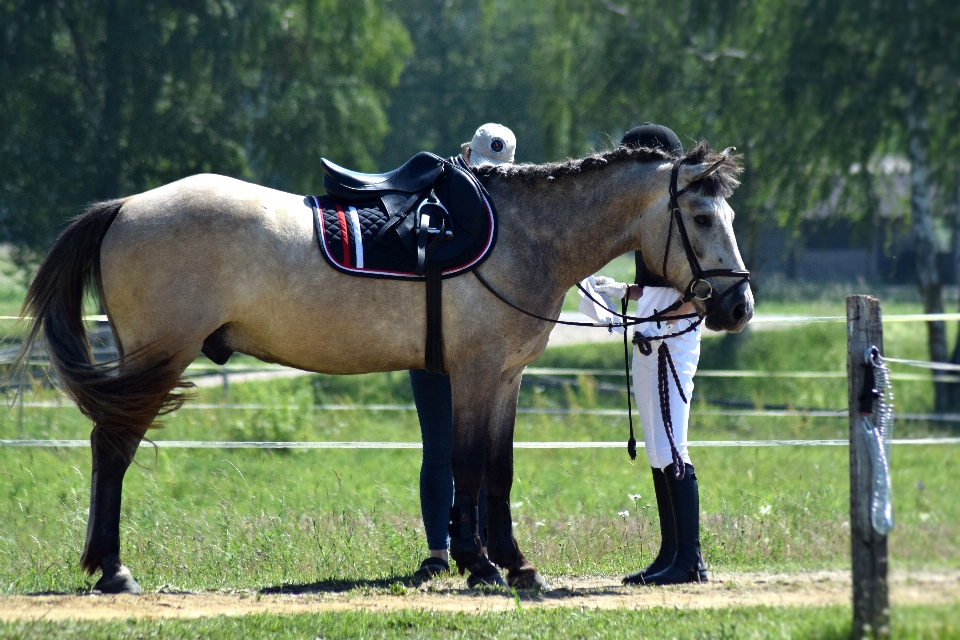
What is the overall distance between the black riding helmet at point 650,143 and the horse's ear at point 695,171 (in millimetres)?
277

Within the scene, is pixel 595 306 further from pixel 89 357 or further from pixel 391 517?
pixel 89 357

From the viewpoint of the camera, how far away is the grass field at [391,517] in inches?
165

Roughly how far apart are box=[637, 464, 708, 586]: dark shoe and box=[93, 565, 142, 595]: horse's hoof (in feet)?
8.31

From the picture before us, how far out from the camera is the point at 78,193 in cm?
1753

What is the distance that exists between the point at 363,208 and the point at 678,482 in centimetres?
213

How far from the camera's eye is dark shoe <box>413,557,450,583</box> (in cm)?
536

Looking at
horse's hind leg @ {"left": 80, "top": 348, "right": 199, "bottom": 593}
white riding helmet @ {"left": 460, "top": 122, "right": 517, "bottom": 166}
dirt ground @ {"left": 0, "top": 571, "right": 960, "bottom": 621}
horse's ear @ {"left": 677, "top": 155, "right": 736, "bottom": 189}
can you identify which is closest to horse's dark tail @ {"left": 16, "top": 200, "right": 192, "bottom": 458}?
horse's hind leg @ {"left": 80, "top": 348, "right": 199, "bottom": 593}

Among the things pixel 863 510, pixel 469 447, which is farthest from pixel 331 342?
pixel 863 510

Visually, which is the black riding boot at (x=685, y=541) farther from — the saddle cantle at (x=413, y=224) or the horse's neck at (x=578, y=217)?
the saddle cantle at (x=413, y=224)

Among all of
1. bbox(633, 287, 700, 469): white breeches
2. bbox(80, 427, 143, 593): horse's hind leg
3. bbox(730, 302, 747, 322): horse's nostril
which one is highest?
bbox(730, 302, 747, 322): horse's nostril

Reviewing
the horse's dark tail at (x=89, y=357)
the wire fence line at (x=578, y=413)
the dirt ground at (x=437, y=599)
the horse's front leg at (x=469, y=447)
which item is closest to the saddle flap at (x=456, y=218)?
the horse's front leg at (x=469, y=447)

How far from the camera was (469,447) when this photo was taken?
16.2ft

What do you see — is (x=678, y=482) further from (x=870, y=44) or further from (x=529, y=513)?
(x=870, y=44)

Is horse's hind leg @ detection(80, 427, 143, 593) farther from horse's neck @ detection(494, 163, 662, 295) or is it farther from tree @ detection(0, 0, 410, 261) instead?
tree @ detection(0, 0, 410, 261)
